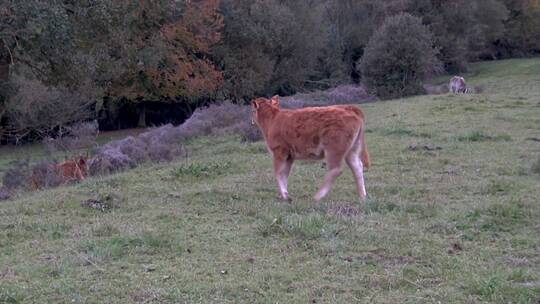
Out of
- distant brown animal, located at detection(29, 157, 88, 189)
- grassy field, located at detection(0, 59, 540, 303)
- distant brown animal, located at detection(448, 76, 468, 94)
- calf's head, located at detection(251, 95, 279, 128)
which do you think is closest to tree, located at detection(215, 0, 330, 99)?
distant brown animal, located at detection(448, 76, 468, 94)

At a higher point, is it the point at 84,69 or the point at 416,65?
the point at 84,69

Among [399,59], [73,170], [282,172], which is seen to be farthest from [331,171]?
[399,59]

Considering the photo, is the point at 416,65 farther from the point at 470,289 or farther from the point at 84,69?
the point at 470,289

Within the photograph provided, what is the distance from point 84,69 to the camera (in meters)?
13.5

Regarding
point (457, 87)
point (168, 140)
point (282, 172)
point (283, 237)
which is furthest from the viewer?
point (457, 87)

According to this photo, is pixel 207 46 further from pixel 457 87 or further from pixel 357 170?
pixel 357 170

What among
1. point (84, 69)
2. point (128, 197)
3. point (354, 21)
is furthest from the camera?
point (354, 21)

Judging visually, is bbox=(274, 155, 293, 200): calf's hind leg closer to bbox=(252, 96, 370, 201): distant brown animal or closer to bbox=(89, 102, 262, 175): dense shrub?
bbox=(252, 96, 370, 201): distant brown animal

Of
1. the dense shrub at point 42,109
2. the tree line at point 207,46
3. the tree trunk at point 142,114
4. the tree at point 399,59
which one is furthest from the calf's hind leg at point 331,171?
the tree trunk at point 142,114

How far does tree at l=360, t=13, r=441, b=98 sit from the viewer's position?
105 feet

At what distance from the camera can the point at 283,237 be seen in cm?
791

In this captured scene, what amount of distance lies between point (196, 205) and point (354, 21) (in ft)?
134

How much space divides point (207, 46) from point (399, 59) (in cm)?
949

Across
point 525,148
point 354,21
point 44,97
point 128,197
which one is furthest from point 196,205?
point 354,21
